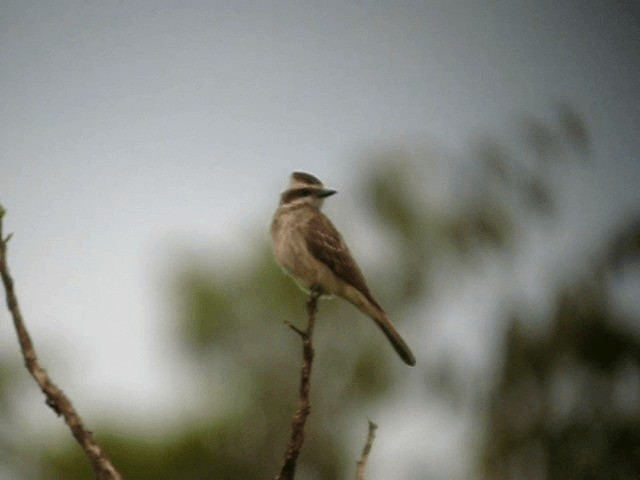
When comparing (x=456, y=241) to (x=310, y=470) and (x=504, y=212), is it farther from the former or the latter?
(x=310, y=470)

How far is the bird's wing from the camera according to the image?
6164 millimetres

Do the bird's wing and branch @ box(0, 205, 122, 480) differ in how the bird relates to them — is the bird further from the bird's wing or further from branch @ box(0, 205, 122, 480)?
branch @ box(0, 205, 122, 480)

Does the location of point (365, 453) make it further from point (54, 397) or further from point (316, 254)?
point (316, 254)

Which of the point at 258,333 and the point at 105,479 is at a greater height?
the point at 258,333

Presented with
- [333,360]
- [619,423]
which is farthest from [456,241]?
[619,423]

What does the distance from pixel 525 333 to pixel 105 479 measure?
1090cm

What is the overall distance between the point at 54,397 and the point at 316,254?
12.8 feet

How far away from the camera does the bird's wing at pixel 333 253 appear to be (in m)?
6.16

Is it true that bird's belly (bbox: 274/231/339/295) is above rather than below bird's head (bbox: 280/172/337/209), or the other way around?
below

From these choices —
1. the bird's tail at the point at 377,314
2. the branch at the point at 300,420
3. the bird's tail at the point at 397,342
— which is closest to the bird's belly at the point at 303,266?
the bird's tail at the point at 377,314

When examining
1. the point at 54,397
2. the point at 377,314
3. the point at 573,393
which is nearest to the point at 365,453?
the point at 54,397

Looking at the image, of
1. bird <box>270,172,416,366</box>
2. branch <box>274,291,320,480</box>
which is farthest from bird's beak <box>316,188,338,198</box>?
branch <box>274,291,320,480</box>

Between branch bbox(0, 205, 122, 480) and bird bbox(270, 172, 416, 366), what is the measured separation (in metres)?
3.63

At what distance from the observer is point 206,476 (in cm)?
1573
